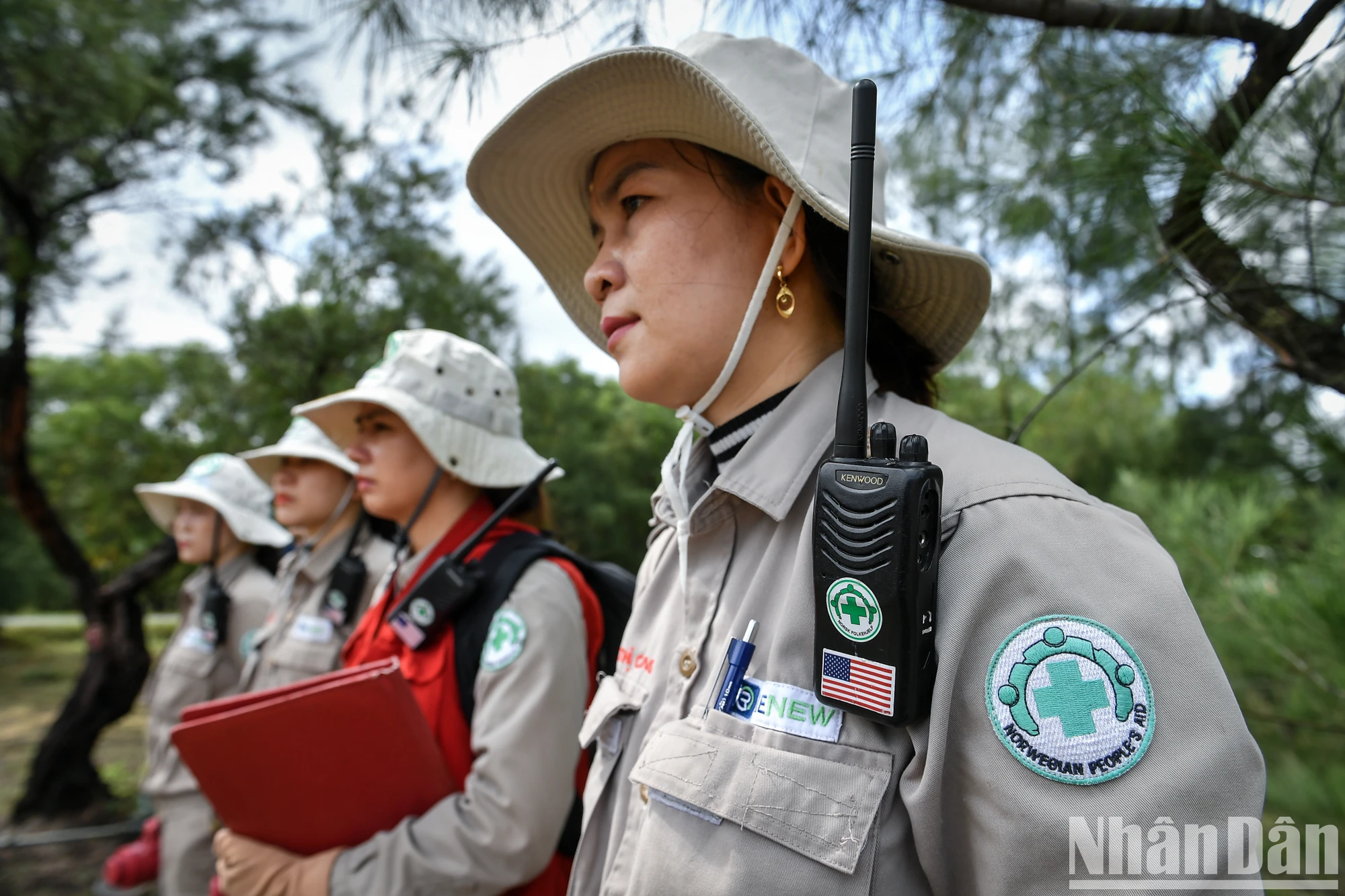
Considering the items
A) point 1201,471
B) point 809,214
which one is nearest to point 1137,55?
point 809,214

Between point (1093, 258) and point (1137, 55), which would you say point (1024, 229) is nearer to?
point (1093, 258)

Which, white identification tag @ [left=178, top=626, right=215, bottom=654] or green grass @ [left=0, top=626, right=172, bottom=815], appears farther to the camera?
green grass @ [left=0, top=626, right=172, bottom=815]

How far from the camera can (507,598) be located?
1919 millimetres

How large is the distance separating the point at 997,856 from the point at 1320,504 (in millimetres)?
2585

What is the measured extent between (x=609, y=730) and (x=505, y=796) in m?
0.59

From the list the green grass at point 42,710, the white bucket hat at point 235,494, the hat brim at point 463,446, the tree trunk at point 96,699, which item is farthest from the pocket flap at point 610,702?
the green grass at point 42,710

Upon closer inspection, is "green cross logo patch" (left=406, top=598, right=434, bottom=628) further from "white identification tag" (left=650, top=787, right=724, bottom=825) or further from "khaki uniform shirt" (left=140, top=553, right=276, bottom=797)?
"khaki uniform shirt" (left=140, top=553, right=276, bottom=797)

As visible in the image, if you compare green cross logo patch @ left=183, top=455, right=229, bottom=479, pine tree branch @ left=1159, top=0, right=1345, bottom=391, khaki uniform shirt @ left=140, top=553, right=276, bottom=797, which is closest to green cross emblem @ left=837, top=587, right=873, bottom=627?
pine tree branch @ left=1159, top=0, right=1345, bottom=391

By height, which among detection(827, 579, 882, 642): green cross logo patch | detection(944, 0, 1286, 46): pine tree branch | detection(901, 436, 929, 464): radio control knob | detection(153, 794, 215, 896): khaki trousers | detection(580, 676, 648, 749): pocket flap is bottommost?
detection(153, 794, 215, 896): khaki trousers

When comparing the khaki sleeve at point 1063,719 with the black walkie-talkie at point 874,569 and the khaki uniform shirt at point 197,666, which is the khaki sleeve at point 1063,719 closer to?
the black walkie-talkie at point 874,569

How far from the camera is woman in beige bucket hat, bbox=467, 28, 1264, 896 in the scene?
75 cm

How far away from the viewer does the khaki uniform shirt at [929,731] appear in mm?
729

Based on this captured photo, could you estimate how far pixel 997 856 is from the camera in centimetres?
75

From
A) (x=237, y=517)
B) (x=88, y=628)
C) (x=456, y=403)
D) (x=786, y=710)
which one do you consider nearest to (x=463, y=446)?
(x=456, y=403)
